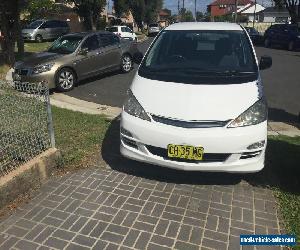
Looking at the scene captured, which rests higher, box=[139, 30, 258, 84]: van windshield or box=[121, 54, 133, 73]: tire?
box=[139, 30, 258, 84]: van windshield

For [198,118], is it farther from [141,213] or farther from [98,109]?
[98,109]

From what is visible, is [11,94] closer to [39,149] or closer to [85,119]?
[39,149]

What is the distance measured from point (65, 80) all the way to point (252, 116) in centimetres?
701

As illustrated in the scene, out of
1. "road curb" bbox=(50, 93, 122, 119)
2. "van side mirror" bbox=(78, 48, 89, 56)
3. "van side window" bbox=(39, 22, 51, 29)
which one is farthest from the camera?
"van side window" bbox=(39, 22, 51, 29)

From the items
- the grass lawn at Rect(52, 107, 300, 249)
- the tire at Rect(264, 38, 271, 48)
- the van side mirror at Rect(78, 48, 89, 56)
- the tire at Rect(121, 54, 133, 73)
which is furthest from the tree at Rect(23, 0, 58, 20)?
the tire at Rect(264, 38, 271, 48)

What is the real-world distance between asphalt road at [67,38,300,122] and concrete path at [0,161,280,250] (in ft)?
11.6

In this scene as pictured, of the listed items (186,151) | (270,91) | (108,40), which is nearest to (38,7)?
(108,40)

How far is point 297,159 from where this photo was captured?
538 centimetres

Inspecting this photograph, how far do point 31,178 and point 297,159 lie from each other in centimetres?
394

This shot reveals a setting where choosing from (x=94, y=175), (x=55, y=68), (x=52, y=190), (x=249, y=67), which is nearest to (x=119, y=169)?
(x=94, y=175)

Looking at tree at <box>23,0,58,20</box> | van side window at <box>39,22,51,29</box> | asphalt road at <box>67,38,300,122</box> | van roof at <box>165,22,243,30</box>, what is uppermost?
tree at <box>23,0,58,20</box>

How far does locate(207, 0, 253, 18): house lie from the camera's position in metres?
94.8

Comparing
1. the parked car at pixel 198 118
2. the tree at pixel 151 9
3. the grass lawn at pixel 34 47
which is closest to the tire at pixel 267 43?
the grass lawn at pixel 34 47

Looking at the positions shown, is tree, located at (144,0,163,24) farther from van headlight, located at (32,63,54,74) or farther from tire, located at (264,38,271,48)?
van headlight, located at (32,63,54,74)
